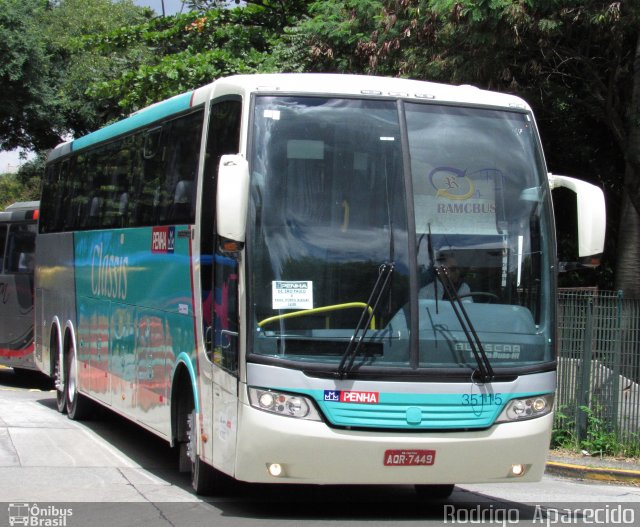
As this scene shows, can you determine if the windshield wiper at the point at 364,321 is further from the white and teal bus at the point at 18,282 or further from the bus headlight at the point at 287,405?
the white and teal bus at the point at 18,282

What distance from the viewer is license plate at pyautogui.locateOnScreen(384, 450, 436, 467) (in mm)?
7270

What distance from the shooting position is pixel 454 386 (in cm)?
739

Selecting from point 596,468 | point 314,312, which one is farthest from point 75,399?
point 314,312

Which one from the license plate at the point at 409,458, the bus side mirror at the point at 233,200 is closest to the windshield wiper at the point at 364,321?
the license plate at the point at 409,458

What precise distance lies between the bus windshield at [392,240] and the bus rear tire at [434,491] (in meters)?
1.94

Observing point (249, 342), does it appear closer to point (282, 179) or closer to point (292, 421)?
point (292, 421)

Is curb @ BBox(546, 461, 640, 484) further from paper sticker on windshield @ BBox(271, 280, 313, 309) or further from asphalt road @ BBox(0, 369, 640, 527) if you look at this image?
paper sticker on windshield @ BBox(271, 280, 313, 309)

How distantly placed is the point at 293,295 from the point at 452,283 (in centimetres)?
120

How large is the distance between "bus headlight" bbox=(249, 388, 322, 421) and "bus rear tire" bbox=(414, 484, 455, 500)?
232 cm

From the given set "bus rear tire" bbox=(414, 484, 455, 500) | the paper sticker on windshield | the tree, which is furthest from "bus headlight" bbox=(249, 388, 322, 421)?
the tree

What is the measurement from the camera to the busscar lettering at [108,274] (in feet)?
36.9

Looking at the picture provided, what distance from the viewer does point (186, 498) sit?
8.63m

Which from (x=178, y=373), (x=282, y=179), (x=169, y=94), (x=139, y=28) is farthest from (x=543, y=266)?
(x=139, y=28)

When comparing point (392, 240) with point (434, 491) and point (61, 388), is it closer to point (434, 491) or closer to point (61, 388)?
point (434, 491)
